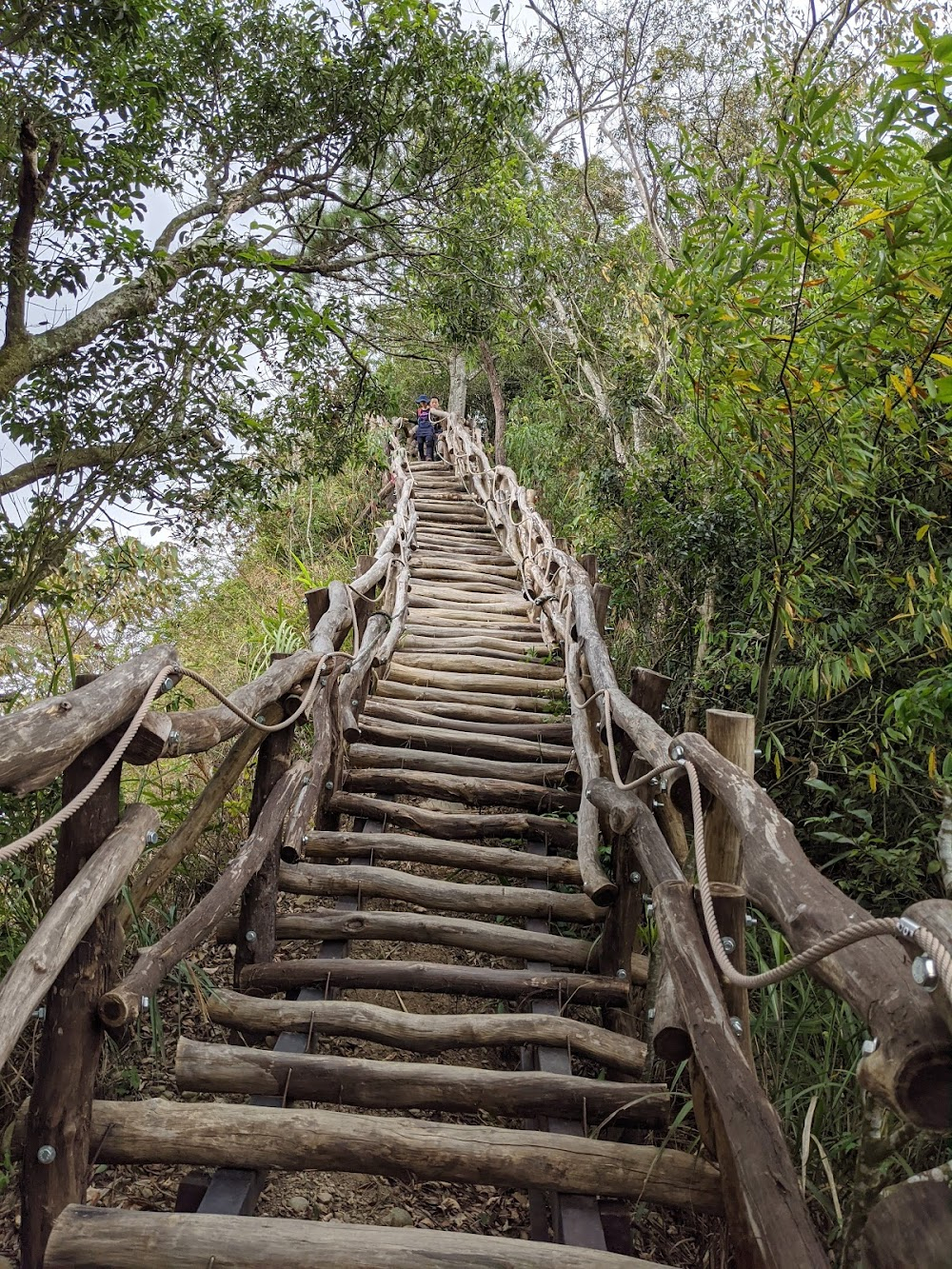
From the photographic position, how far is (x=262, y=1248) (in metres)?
1.73

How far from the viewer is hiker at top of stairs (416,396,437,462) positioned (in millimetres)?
15305

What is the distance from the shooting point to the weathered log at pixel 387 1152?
2.01m

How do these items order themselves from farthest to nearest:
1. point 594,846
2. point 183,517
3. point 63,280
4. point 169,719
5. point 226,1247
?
point 183,517
point 63,280
point 594,846
point 169,719
point 226,1247

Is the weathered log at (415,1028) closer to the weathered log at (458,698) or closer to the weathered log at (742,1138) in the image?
the weathered log at (742,1138)

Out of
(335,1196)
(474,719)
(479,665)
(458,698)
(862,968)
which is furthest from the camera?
(479,665)

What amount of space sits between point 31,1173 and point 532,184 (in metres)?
8.61

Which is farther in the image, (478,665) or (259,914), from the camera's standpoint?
(478,665)

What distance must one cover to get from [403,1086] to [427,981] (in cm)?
55

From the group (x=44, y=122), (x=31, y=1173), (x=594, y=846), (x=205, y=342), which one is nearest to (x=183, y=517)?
(x=205, y=342)

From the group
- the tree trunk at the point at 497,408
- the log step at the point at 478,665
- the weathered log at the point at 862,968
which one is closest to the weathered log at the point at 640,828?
the weathered log at the point at 862,968

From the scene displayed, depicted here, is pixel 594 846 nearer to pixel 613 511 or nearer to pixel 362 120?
pixel 613 511

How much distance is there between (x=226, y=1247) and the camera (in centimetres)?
173

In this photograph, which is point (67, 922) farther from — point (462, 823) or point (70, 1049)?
point (462, 823)

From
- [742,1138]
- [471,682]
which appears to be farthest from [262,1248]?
[471,682]
